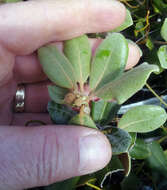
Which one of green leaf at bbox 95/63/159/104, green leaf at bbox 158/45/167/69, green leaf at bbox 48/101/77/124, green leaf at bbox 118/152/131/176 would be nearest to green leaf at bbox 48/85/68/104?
green leaf at bbox 48/101/77/124

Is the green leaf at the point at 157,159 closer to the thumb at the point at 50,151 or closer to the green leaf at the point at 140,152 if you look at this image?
the green leaf at the point at 140,152

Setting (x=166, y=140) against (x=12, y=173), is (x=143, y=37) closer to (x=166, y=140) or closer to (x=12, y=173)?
(x=166, y=140)

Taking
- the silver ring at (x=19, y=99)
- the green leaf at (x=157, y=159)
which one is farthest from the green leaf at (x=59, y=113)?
the silver ring at (x=19, y=99)

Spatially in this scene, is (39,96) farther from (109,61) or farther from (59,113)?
(109,61)

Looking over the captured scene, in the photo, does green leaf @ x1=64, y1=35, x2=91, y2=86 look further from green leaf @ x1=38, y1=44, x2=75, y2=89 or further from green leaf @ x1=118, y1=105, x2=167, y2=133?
green leaf @ x1=118, y1=105, x2=167, y2=133

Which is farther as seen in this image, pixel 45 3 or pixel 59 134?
pixel 45 3

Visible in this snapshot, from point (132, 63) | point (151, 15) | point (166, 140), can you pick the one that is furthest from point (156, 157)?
point (151, 15)
